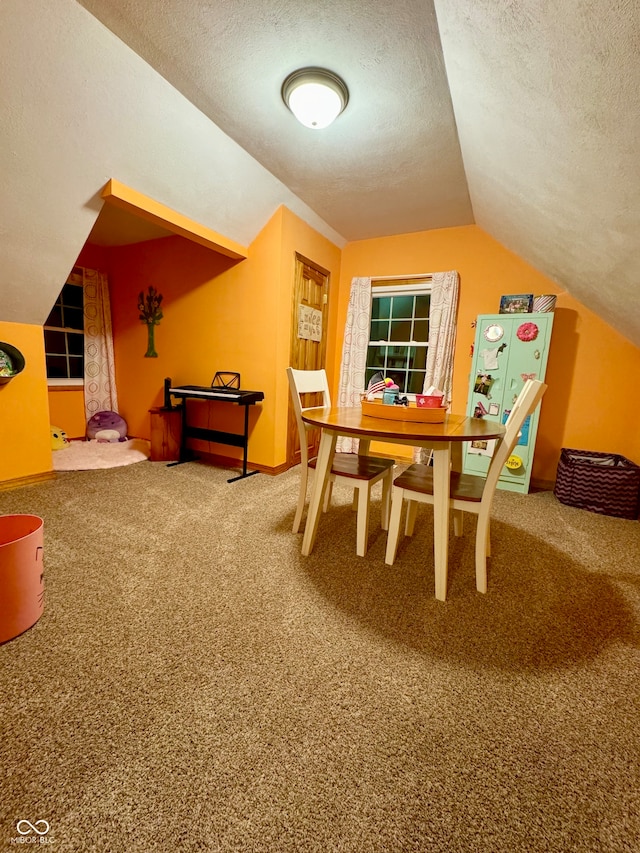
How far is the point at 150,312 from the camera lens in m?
3.92

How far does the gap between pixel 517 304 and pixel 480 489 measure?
2185 millimetres

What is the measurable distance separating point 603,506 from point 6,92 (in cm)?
445

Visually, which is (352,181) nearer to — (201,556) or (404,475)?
(404,475)

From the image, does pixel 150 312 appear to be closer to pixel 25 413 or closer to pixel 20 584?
pixel 25 413

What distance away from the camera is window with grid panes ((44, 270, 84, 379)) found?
408 cm

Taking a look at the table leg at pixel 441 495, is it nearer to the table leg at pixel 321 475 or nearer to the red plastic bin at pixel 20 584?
the table leg at pixel 321 475

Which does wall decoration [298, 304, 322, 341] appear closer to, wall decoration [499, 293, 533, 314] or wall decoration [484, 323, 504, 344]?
wall decoration [484, 323, 504, 344]

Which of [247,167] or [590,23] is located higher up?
[247,167]

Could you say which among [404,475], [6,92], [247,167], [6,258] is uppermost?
[247,167]

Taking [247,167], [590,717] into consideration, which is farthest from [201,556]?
[247,167]

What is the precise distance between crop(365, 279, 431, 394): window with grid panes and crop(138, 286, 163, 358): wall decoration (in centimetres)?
250

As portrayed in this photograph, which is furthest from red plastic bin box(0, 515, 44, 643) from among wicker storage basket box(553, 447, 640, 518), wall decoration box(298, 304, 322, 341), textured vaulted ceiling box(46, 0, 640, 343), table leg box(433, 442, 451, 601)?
wicker storage basket box(553, 447, 640, 518)

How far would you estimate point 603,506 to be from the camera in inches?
104

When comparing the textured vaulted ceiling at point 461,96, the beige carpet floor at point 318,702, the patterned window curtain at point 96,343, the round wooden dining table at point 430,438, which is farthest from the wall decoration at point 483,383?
the patterned window curtain at point 96,343
